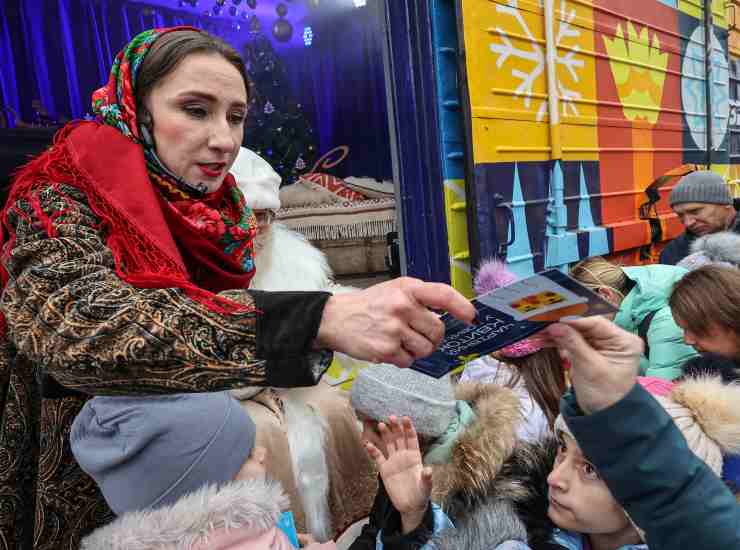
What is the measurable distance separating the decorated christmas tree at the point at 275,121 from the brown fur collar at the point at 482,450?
168 inches

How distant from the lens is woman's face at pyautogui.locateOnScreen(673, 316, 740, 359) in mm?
1963

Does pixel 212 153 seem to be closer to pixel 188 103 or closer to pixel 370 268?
pixel 188 103

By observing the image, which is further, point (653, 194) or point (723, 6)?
point (723, 6)

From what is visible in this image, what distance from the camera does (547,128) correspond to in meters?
3.48

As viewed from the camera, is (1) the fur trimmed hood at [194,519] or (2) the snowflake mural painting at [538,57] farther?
(2) the snowflake mural painting at [538,57]

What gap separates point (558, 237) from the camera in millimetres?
3438

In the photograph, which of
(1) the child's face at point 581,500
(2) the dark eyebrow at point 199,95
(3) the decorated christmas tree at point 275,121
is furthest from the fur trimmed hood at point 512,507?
(3) the decorated christmas tree at point 275,121

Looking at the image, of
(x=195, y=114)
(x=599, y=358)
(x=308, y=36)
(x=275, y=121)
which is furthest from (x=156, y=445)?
(x=308, y=36)

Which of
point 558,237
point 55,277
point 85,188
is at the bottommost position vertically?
point 558,237

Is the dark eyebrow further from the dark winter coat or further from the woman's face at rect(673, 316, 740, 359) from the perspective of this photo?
the woman's face at rect(673, 316, 740, 359)

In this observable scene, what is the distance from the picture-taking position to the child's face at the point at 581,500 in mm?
1247

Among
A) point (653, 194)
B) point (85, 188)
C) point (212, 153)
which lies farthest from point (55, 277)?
point (653, 194)

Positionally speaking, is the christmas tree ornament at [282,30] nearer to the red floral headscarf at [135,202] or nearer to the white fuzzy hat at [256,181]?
the white fuzzy hat at [256,181]

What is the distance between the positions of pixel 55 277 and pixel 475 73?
250 cm
